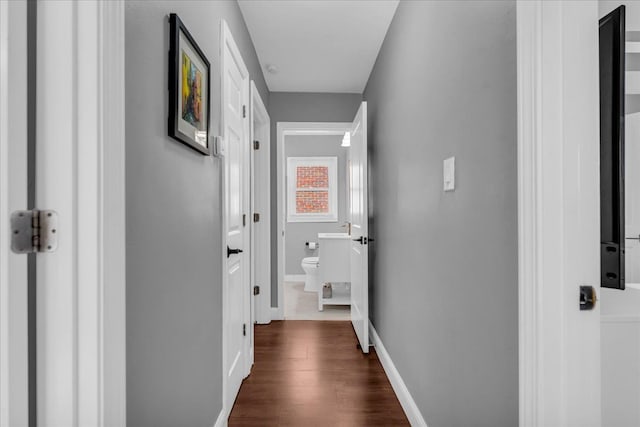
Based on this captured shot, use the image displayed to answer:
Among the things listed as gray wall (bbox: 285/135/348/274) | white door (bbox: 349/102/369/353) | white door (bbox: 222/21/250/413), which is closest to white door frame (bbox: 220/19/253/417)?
white door (bbox: 222/21/250/413)

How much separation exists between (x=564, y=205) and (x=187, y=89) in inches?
49.4

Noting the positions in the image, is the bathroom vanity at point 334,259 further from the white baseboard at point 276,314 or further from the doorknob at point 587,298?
the doorknob at point 587,298

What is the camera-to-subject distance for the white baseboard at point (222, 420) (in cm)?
184

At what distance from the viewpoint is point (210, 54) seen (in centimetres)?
178

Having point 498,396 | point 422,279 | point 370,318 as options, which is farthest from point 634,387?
point 370,318

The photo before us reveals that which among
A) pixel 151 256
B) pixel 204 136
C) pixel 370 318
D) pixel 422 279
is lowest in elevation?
pixel 370 318

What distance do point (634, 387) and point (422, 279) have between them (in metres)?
0.98

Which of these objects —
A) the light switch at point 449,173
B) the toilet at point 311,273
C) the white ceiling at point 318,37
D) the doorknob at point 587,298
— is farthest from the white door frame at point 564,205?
the toilet at point 311,273

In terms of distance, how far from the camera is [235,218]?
7.68 feet

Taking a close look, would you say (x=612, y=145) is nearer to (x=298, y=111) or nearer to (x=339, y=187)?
(x=298, y=111)

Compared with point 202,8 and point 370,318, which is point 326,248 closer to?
point 370,318

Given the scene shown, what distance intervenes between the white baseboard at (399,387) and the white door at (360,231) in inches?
5.3
